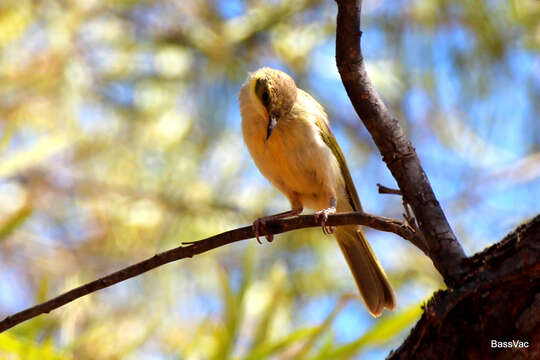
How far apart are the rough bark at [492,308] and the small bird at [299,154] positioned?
49.9 inches

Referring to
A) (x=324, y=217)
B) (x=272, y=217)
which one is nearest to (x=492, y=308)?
(x=324, y=217)

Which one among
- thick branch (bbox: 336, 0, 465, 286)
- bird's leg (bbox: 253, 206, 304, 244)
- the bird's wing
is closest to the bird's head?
the bird's wing

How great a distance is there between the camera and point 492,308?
1.55 metres

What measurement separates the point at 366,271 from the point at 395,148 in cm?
158

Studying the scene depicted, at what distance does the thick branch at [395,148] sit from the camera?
1.62 m

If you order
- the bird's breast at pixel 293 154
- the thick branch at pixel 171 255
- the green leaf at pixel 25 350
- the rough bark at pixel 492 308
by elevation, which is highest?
the bird's breast at pixel 293 154

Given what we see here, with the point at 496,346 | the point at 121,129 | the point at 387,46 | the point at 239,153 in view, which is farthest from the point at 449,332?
the point at 121,129

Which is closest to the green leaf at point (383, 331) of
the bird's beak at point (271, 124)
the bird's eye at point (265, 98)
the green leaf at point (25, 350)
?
the green leaf at point (25, 350)

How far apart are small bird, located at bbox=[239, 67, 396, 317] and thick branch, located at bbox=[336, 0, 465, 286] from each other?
1.13 m

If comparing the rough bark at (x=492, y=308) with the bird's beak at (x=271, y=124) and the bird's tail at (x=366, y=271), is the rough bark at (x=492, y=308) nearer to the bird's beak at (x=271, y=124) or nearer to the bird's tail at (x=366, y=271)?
the bird's tail at (x=366, y=271)

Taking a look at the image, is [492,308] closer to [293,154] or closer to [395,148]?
[395,148]

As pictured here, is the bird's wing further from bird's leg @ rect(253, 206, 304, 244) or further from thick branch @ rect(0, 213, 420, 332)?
thick branch @ rect(0, 213, 420, 332)

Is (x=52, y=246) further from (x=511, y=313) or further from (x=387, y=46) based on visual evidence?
(x=511, y=313)

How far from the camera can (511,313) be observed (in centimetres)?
152
